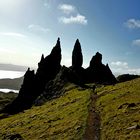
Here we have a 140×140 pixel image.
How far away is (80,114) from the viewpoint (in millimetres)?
78438

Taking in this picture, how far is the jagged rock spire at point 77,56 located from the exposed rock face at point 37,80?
979 cm

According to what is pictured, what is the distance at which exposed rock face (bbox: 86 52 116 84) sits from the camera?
183875 mm

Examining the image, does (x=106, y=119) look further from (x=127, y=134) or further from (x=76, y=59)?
(x=76, y=59)

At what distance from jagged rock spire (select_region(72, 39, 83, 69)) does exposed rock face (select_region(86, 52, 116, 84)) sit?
772 cm

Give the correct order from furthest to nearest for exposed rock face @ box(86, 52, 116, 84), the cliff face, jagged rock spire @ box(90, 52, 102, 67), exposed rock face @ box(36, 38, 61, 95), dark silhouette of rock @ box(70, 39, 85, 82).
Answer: jagged rock spire @ box(90, 52, 102, 67)
dark silhouette of rock @ box(70, 39, 85, 82)
exposed rock face @ box(86, 52, 116, 84)
exposed rock face @ box(36, 38, 61, 95)
the cliff face

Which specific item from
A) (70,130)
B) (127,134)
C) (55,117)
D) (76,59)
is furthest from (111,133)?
(76,59)

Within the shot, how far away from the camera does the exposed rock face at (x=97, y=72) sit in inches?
7239

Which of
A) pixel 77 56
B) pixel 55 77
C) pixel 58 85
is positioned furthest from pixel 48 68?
pixel 58 85

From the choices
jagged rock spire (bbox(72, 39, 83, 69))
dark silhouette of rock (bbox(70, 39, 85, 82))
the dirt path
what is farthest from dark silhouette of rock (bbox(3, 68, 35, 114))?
the dirt path

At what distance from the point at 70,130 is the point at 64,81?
97.5 meters

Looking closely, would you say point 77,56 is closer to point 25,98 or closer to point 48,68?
point 48,68

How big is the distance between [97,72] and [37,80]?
123ft

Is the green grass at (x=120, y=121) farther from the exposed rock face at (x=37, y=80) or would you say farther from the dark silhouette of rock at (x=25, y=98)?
the exposed rock face at (x=37, y=80)

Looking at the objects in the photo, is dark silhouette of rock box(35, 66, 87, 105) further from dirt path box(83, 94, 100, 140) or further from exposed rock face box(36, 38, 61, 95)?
dirt path box(83, 94, 100, 140)
